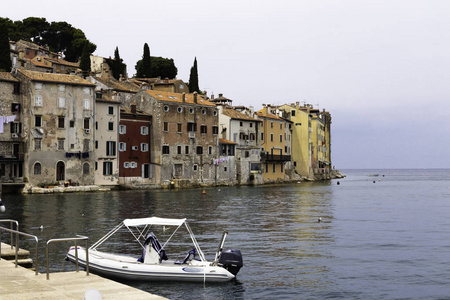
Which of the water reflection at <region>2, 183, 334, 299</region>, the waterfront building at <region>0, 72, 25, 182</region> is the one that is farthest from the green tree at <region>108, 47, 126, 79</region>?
the water reflection at <region>2, 183, 334, 299</region>

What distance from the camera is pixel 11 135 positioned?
6384 cm

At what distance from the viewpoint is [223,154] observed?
291ft

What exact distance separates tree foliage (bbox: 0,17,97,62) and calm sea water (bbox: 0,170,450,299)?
77.6 m

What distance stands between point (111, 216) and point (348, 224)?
16.9 meters

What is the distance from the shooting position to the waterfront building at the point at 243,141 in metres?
91.6

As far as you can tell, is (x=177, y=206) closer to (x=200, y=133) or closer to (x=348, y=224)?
(x=348, y=224)

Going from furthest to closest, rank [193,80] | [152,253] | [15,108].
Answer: [193,80]
[15,108]
[152,253]

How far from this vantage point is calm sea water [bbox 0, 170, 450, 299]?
711 inches

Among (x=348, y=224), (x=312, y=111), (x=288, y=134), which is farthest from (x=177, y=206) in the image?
(x=312, y=111)

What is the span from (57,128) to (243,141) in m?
36.3

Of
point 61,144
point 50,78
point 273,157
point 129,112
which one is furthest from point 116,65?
point 61,144

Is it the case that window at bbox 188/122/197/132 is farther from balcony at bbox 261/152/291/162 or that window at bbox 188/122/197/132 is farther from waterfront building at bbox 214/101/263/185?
balcony at bbox 261/152/291/162

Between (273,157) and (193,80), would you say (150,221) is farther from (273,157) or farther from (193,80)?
(193,80)

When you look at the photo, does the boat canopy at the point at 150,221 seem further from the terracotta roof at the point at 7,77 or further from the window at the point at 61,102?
the window at the point at 61,102
